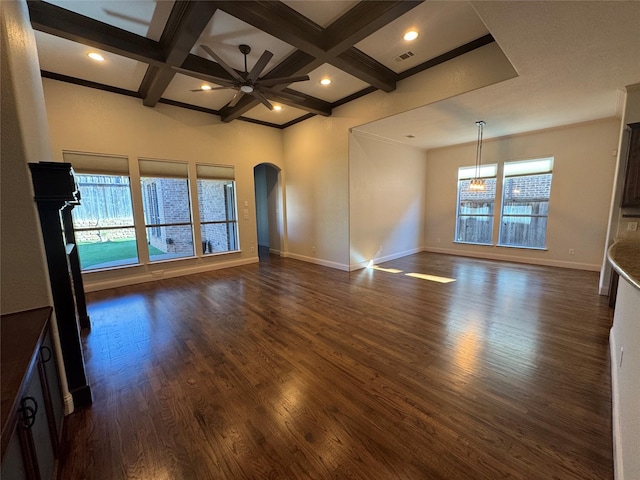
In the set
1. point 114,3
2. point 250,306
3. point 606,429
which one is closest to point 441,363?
point 606,429

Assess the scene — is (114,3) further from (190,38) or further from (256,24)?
(256,24)

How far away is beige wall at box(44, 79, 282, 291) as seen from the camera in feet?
13.8

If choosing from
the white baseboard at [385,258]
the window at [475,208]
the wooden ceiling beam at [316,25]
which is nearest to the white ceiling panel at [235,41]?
the wooden ceiling beam at [316,25]

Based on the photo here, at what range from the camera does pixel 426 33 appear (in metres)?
3.10

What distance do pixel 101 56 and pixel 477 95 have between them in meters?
5.26

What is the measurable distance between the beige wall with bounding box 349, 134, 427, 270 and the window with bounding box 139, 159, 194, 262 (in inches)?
138

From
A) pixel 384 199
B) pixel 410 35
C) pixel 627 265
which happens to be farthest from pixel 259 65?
pixel 384 199

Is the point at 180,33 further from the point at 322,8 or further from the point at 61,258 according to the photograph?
the point at 61,258

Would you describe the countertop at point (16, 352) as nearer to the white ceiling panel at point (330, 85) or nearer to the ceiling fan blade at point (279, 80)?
the ceiling fan blade at point (279, 80)

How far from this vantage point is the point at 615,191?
12.5 ft

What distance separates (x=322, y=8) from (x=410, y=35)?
1.12 metres

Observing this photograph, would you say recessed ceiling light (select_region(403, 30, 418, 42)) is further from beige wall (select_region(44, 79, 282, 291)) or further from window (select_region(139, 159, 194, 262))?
window (select_region(139, 159, 194, 262))

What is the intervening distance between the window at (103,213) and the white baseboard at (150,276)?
279 mm

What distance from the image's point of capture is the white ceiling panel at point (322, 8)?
2680 mm
